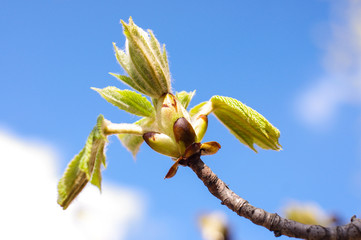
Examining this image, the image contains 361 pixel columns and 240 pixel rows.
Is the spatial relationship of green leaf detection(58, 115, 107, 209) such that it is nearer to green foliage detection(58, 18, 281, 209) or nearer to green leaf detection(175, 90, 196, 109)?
green foliage detection(58, 18, 281, 209)

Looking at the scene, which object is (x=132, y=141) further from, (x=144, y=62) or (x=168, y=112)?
(x=144, y=62)

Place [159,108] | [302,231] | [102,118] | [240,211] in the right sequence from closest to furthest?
[302,231], [240,211], [102,118], [159,108]

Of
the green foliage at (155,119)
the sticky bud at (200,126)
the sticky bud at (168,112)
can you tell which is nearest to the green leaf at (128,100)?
the green foliage at (155,119)

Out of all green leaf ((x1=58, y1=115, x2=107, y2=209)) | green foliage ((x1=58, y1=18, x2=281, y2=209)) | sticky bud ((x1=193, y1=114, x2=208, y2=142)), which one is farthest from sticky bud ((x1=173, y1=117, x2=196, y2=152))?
green leaf ((x1=58, y1=115, x2=107, y2=209))

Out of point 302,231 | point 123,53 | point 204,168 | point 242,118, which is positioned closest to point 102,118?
point 123,53

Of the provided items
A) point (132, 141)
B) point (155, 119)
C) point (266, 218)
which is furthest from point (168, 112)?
point (266, 218)

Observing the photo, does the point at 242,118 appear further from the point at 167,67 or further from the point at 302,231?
the point at 302,231

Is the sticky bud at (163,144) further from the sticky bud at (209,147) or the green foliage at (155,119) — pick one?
the sticky bud at (209,147)
